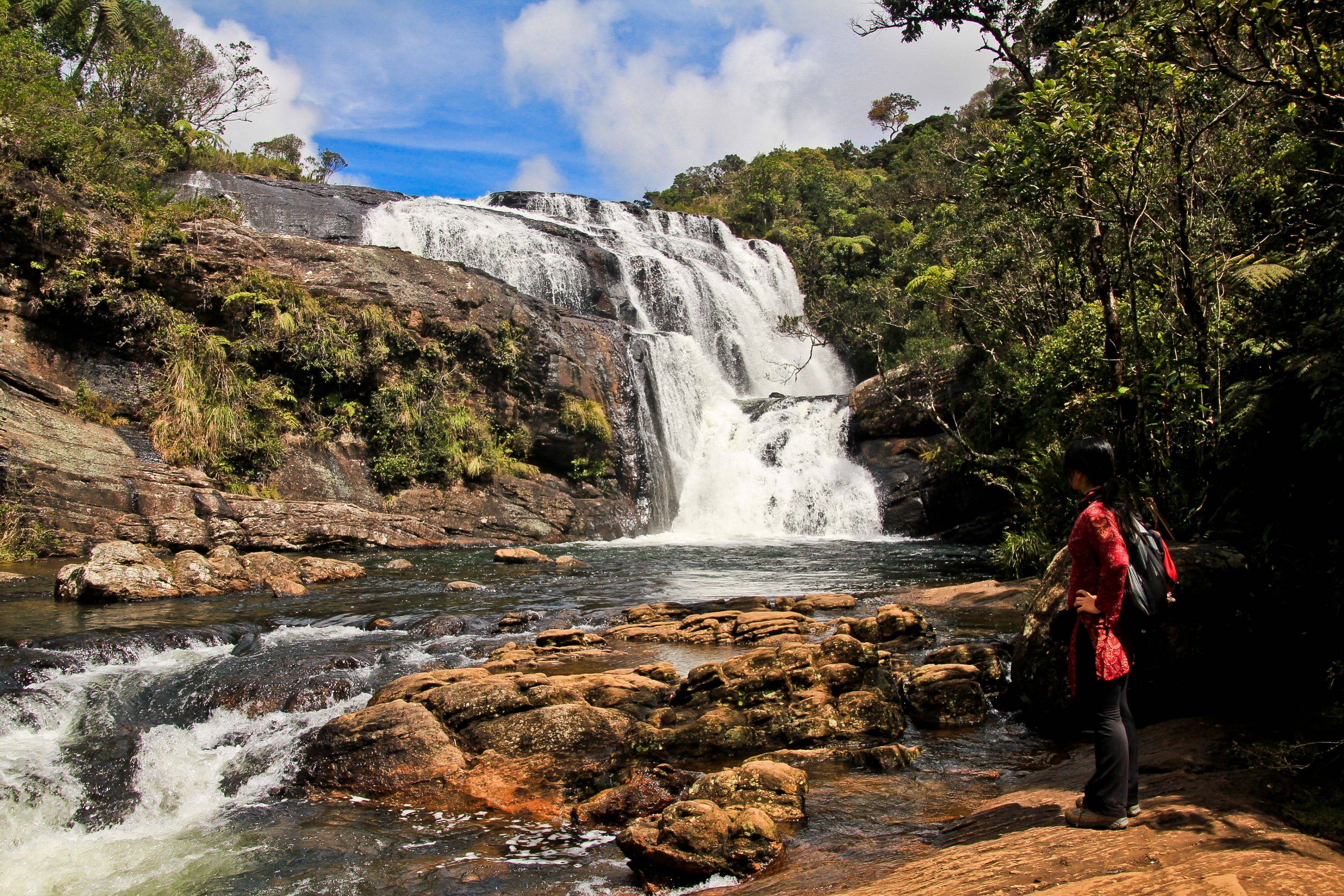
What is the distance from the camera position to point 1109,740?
3.26 metres

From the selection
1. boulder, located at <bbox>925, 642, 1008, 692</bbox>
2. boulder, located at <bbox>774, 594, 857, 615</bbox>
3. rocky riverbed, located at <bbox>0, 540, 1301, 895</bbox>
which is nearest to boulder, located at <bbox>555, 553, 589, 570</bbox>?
rocky riverbed, located at <bbox>0, 540, 1301, 895</bbox>

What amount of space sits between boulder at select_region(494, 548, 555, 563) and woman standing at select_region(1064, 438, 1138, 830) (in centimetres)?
1178

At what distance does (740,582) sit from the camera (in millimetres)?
12211

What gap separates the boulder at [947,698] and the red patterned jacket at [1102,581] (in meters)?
2.52

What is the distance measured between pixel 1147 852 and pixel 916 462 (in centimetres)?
1680

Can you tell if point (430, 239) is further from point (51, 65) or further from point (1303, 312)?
point (1303, 312)

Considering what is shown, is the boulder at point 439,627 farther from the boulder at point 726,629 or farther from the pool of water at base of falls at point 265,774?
the boulder at point 726,629

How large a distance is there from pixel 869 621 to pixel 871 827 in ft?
13.2

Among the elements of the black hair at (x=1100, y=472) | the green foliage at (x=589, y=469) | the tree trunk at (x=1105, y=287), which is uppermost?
the tree trunk at (x=1105, y=287)

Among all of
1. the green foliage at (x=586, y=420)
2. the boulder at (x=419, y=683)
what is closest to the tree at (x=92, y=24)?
the green foliage at (x=586, y=420)

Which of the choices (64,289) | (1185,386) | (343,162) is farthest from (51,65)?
(1185,386)

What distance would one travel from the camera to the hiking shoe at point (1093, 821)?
10.5 ft

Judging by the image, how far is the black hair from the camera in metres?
3.44

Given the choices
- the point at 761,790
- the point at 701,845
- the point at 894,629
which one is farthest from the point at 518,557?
the point at 701,845
